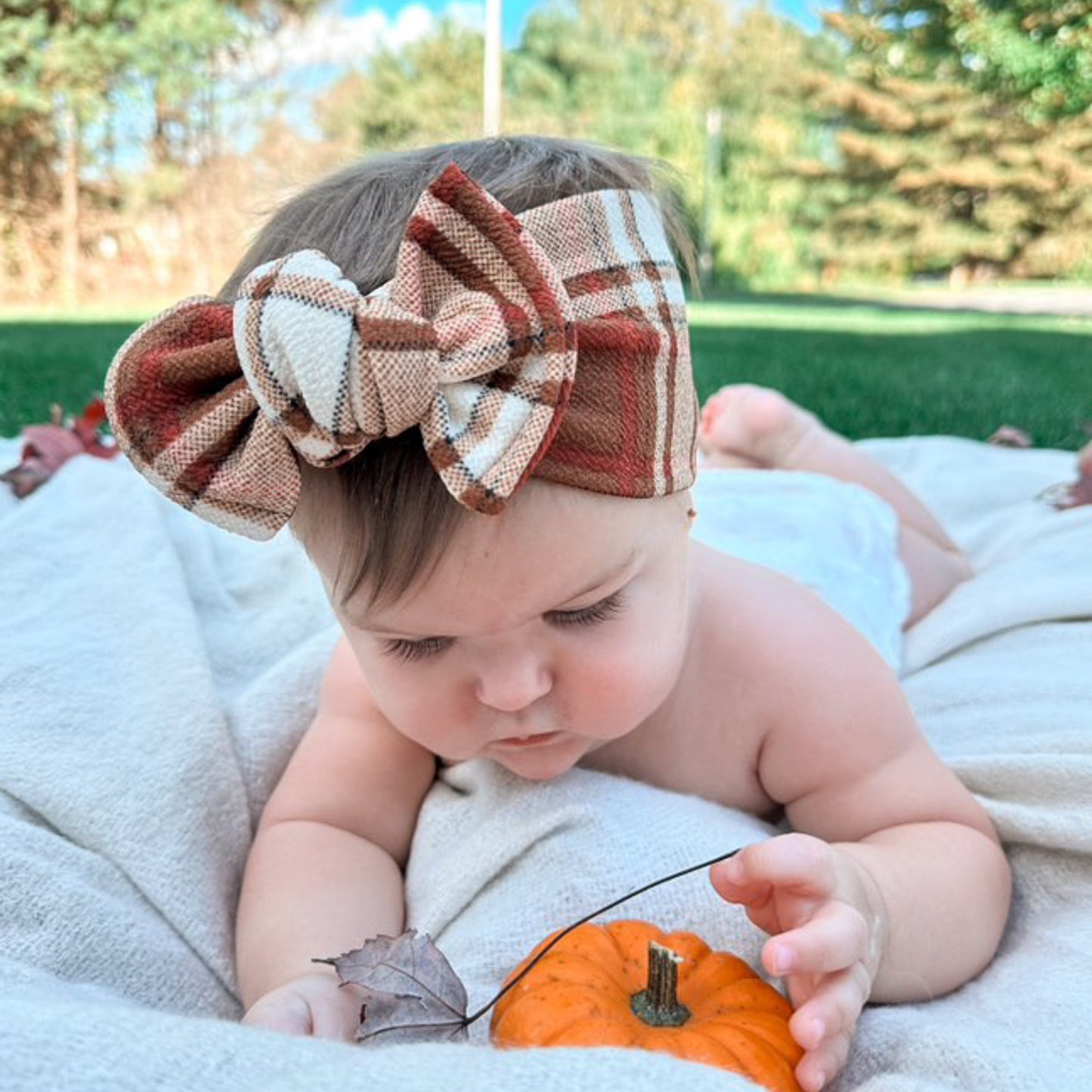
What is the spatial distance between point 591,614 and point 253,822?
609 millimetres

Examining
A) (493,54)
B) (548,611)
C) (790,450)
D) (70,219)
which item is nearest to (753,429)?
(790,450)

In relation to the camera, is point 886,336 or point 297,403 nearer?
point 297,403

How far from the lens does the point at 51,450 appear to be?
7.37ft

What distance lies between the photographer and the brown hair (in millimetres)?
1002

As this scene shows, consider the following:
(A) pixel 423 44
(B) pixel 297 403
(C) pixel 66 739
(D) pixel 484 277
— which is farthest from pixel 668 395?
(A) pixel 423 44

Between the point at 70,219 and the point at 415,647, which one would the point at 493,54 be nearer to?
the point at 70,219

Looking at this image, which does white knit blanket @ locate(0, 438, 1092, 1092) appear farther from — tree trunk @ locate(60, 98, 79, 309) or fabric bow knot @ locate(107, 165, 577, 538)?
tree trunk @ locate(60, 98, 79, 309)

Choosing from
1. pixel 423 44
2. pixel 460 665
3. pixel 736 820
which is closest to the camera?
pixel 460 665

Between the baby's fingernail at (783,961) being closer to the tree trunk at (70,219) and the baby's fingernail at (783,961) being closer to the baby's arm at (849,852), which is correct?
the baby's arm at (849,852)

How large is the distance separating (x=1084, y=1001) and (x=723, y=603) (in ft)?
1.93

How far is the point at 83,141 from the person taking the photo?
1110 cm

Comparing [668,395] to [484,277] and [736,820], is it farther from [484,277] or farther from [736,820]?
[736,820]

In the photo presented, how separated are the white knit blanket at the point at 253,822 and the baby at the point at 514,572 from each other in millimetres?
61

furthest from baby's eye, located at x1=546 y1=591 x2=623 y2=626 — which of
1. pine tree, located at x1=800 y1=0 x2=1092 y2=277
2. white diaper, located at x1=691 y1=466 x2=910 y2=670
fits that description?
pine tree, located at x1=800 y1=0 x2=1092 y2=277
